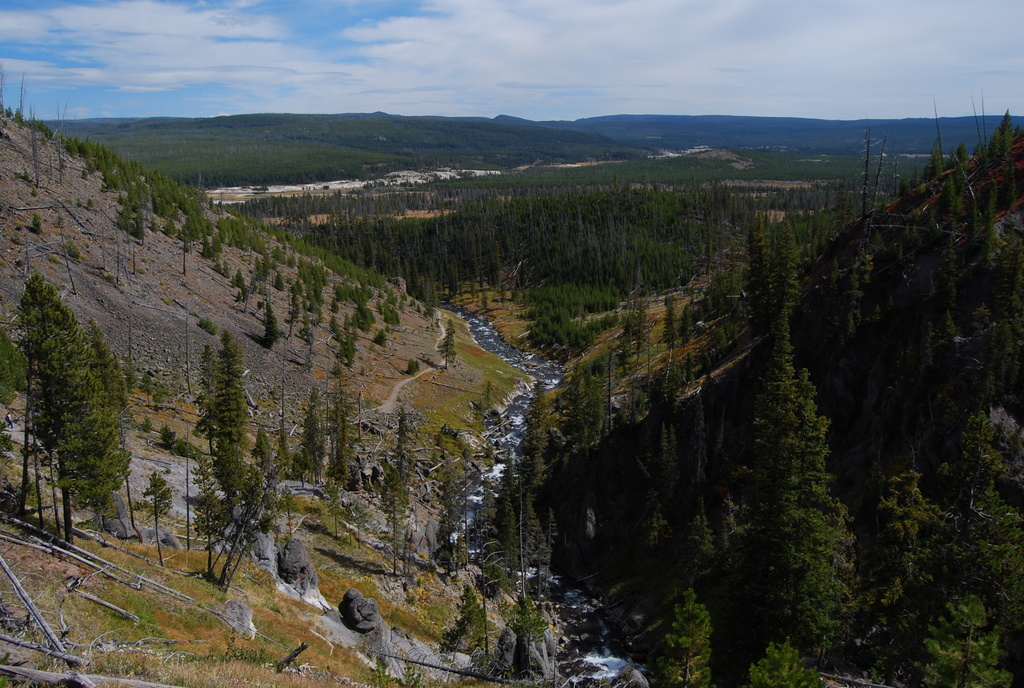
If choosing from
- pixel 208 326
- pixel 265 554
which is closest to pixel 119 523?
pixel 265 554

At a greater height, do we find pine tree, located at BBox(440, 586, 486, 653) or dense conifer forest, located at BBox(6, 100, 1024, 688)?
dense conifer forest, located at BBox(6, 100, 1024, 688)

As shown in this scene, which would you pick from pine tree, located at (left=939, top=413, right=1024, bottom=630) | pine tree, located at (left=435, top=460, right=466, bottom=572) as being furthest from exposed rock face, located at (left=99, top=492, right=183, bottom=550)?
pine tree, located at (left=939, top=413, right=1024, bottom=630)

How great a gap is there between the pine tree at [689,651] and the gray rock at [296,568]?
2738 cm

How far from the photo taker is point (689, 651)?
2755 centimetres

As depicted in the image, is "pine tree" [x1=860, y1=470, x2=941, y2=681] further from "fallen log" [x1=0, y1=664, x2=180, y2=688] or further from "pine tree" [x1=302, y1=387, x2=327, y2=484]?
"pine tree" [x1=302, y1=387, x2=327, y2=484]

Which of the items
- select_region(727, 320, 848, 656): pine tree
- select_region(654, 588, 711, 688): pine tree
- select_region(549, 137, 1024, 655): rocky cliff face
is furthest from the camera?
select_region(549, 137, 1024, 655): rocky cliff face

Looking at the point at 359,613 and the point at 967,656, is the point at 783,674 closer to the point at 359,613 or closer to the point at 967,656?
the point at 967,656

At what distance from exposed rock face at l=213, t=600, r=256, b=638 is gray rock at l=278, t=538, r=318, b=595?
10.7 metres

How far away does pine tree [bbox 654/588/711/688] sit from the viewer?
89.5ft

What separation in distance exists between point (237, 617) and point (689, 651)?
882 inches

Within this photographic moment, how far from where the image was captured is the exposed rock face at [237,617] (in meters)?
31.4

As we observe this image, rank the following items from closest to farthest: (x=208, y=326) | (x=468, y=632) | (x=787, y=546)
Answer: (x=787, y=546) < (x=468, y=632) < (x=208, y=326)

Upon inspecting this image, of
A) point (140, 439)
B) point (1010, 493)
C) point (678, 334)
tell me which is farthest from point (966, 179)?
point (140, 439)

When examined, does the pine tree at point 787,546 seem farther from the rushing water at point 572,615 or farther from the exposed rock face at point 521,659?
the exposed rock face at point 521,659
